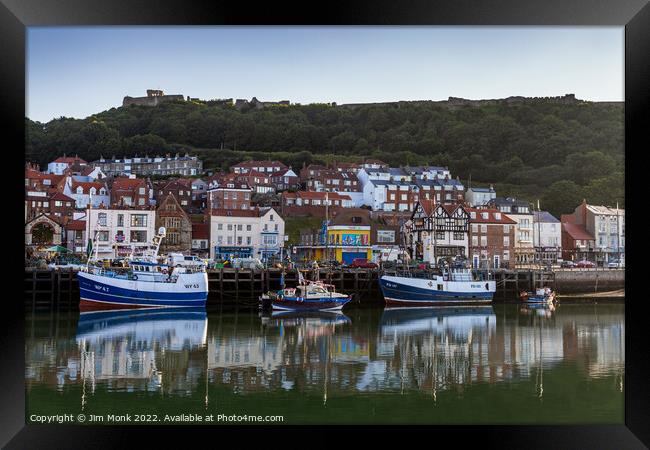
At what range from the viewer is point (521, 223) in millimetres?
21781

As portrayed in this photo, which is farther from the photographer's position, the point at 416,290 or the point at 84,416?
the point at 416,290

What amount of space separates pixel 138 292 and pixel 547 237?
12.6 m

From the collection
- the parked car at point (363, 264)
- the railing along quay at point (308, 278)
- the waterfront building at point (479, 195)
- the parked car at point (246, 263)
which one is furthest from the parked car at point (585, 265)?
the parked car at point (246, 263)

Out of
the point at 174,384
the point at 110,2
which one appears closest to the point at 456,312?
the point at 174,384

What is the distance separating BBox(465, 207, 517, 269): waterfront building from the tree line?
1.11m

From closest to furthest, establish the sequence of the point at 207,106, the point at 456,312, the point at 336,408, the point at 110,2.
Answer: the point at 110,2, the point at 336,408, the point at 456,312, the point at 207,106

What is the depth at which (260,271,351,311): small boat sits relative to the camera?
49.1ft

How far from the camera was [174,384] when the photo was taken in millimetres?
6734

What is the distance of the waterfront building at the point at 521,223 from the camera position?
21.5m

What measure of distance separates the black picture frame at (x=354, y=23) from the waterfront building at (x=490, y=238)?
16737mm

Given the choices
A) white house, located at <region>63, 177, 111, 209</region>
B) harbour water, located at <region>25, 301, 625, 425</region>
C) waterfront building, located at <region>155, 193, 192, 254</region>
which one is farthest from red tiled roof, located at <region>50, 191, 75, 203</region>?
harbour water, located at <region>25, 301, 625, 425</region>

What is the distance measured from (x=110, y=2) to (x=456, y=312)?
12.9 meters

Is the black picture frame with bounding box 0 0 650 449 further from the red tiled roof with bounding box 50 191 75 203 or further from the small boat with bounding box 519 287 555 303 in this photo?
the red tiled roof with bounding box 50 191 75 203
